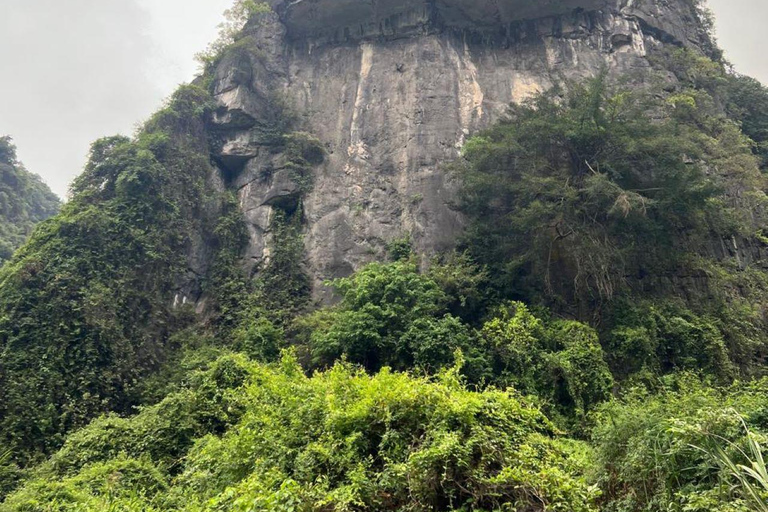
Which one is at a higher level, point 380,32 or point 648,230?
point 380,32

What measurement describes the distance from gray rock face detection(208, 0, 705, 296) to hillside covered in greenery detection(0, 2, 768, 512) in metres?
0.96

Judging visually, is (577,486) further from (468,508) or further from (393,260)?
(393,260)

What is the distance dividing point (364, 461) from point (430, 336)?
521 cm

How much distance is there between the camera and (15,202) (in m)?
24.7

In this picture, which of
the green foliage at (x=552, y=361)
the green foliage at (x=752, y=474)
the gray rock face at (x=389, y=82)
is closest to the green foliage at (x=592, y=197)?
the green foliage at (x=552, y=361)

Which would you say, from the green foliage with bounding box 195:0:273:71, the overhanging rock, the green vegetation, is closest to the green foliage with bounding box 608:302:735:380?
the overhanging rock

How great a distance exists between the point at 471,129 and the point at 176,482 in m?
13.9

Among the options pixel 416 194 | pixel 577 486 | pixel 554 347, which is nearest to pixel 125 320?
pixel 416 194

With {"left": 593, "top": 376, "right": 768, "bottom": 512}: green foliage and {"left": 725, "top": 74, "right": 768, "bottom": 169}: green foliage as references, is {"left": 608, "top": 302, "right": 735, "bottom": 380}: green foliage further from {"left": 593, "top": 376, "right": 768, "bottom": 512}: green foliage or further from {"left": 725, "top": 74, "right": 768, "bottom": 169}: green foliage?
{"left": 725, "top": 74, "right": 768, "bottom": 169}: green foliage

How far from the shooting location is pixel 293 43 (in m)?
20.1

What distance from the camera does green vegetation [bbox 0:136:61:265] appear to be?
22.2 metres

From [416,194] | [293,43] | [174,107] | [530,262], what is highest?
[293,43]

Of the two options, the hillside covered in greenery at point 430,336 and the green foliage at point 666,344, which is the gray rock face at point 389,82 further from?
the green foliage at point 666,344

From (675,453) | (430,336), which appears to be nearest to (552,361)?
(430,336)
